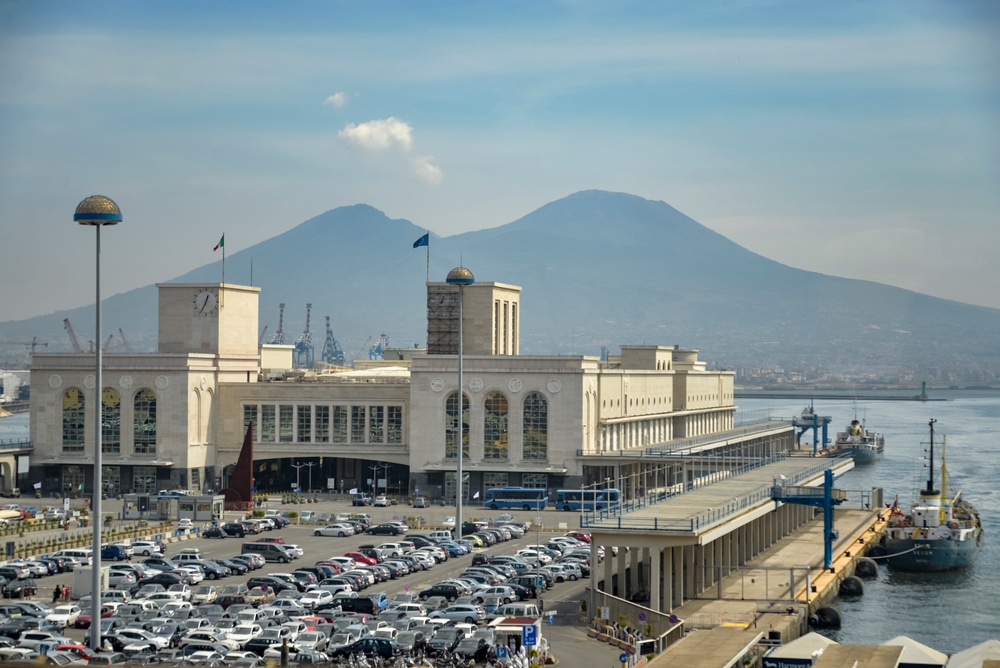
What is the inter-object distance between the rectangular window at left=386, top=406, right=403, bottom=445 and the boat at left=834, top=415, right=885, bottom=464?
286 ft

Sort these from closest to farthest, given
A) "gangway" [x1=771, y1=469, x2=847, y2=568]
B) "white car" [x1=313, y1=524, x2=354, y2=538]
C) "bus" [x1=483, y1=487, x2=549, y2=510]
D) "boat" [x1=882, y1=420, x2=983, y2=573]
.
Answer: "gangway" [x1=771, y1=469, x2=847, y2=568]
"white car" [x1=313, y1=524, x2=354, y2=538]
"boat" [x1=882, y1=420, x2=983, y2=573]
"bus" [x1=483, y1=487, x2=549, y2=510]

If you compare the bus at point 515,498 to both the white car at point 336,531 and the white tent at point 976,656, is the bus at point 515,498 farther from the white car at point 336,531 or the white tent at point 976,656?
the white tent at point 976,656

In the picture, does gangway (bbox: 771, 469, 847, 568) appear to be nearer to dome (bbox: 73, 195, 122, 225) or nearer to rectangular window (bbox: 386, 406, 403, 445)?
dome (bbox: 73, 195, 122, 225)

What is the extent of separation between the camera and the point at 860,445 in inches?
7347

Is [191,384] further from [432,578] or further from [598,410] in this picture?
[432,578]

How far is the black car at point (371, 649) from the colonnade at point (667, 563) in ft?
36.1

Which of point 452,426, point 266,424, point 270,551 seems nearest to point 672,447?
point 452,426

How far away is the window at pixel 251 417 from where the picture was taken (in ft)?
358

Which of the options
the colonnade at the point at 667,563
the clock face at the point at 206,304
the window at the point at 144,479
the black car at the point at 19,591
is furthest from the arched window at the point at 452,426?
the black car at the point at 19,591

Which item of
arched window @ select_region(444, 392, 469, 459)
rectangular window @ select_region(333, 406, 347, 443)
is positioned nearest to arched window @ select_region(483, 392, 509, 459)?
arched window @ select_region(444, 392, 469, 459)

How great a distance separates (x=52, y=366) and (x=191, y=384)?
1063 cm

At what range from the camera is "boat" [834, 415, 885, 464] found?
183750 millimetres

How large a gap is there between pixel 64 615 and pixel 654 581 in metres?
20.8

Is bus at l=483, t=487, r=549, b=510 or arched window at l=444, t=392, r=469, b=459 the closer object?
bus at l=483, t=487, r=549, b=510
